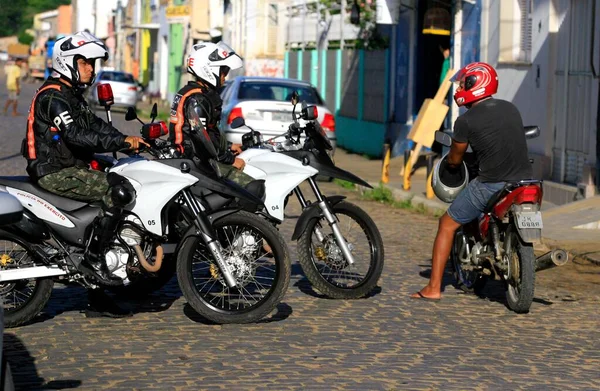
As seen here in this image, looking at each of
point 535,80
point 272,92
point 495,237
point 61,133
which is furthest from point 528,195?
point 272,92

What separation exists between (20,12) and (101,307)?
144239 mm

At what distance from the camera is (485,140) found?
8727 mm

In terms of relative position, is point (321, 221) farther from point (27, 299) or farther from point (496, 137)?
point (27, 299)

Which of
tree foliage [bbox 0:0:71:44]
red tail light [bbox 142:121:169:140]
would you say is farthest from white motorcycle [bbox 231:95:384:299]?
tree foliage [bbox 0:0:71:44]

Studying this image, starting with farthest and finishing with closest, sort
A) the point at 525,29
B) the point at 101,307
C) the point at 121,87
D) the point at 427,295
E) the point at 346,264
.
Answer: the point at 121,87, the point at 525,29, the point at 427,295, the point at 346,264, the point at 101,307

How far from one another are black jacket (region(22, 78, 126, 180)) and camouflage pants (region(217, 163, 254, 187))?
91 cm

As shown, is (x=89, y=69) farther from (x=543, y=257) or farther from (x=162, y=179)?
(x=543, y=257)

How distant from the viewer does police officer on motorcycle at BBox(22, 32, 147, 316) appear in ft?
25.6

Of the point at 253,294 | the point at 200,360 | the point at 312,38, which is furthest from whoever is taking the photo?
the point at 312,38

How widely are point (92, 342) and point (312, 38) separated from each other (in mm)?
27638

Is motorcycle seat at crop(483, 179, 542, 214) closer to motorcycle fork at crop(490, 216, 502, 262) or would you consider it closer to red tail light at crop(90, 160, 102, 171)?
motorcycle fork at crop(490, 216, 502, 262)

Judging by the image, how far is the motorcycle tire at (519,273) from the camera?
8461 mm

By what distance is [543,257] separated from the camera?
880 cm

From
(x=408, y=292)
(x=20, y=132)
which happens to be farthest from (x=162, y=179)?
(x=20, y=132)
